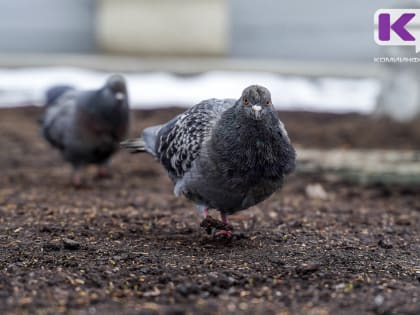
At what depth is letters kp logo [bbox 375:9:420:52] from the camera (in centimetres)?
859

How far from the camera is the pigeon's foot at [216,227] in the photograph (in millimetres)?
4754

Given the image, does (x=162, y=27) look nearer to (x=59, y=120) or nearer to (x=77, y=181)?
(x=59, y=120)

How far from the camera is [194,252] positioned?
4461 millimetres

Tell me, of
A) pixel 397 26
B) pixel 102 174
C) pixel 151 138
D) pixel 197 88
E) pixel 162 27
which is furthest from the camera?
pixel 162 27

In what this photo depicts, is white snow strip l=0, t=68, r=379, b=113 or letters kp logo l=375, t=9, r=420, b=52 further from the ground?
letters kp logo l=375, t=9, r=420, b=52

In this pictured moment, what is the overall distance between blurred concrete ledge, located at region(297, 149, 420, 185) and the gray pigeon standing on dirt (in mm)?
3248

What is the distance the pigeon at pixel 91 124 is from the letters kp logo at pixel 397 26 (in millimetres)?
3283

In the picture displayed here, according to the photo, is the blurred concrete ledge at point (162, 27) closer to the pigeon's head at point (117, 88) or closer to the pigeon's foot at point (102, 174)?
the pigeon's foot at point (102, 174)

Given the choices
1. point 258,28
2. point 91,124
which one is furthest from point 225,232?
point 258,28

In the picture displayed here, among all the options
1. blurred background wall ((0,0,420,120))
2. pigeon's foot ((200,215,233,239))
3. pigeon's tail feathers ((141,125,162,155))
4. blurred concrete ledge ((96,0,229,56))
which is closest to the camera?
pigeon's foot ((200,215,233,239))

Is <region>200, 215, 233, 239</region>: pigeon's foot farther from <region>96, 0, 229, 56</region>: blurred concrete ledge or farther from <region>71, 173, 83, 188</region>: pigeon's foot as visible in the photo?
<region>96, 0, 229, 56</region>: blurred concrete ledge

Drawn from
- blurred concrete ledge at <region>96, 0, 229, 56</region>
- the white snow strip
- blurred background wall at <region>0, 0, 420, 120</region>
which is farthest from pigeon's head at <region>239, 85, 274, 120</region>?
blurred concrete ledge at <region>96, 0, 229, 56</region>

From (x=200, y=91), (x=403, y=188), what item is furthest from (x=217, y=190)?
(x=200, y=91)

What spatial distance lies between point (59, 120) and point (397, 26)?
4150 mm
